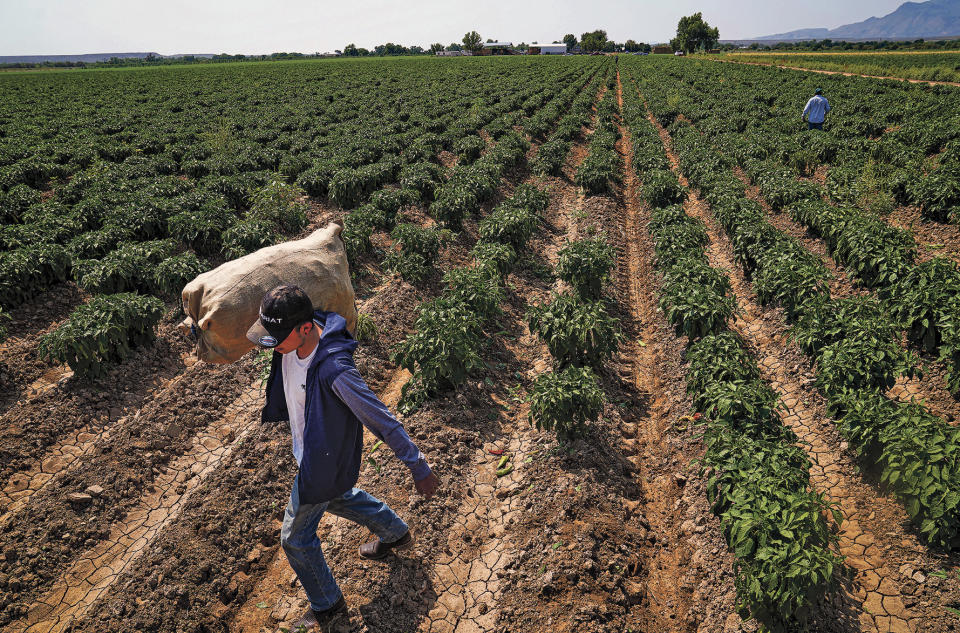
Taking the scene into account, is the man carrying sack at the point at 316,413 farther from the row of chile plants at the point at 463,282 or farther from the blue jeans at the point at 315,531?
the row of chile plants at the point at 463,282

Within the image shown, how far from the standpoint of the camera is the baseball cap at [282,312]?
134 inches

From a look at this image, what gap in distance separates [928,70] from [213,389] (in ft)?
212

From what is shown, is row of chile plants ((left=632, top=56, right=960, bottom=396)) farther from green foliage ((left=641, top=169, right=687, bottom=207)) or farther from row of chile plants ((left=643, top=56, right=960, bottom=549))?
green foliage ((left=641, top=169, right=687, bottom=207))

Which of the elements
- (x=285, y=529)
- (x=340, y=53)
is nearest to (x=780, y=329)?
(x=285, y=529)

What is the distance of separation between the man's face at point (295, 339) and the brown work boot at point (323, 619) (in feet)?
8.63

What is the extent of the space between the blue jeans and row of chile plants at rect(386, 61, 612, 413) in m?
2.50

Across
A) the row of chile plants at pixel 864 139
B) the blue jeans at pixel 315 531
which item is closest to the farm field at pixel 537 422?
the row of chile plants at pixel 864 139

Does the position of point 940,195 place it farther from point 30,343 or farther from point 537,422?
point 30,343

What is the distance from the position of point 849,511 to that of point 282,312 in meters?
6.73

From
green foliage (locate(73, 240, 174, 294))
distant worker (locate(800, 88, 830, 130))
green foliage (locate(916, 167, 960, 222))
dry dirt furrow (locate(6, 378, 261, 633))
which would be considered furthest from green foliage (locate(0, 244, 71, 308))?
distant worker (locate(800, 88, 830, 130))

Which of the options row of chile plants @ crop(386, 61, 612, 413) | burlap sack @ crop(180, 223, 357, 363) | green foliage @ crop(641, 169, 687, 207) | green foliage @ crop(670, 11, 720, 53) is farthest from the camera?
green foliage @ crop(670, 11, 720, 53)

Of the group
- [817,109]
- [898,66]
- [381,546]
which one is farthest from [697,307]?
[898,66]

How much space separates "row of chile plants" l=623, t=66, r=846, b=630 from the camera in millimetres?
3875

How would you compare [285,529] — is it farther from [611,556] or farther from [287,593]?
[611,556]
